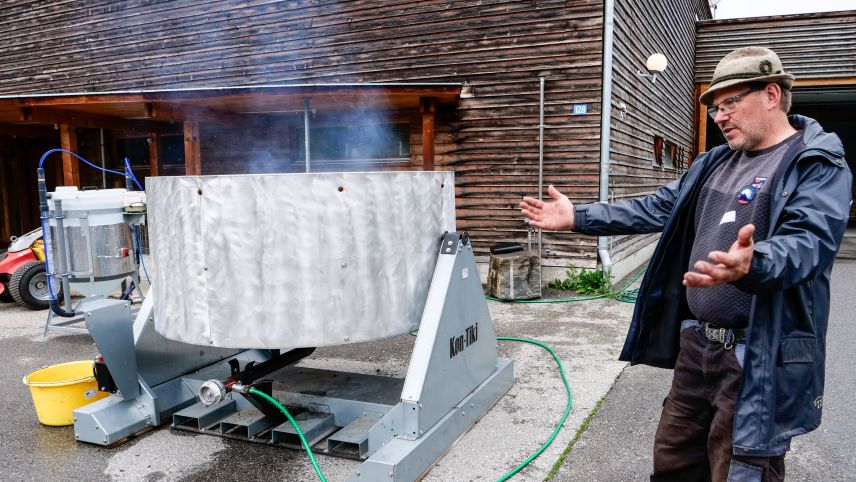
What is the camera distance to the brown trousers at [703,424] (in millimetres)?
2053

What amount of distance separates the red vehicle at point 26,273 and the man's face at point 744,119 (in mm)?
7838

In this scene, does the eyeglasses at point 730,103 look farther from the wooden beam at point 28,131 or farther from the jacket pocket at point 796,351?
the wooden beam at point 28,131

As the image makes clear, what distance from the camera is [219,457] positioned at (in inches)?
134

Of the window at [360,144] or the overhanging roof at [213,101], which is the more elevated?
the overhanging roof at [213,101]

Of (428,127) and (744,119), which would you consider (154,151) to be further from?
(744,119)

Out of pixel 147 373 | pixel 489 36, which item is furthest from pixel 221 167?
pixel 147 373

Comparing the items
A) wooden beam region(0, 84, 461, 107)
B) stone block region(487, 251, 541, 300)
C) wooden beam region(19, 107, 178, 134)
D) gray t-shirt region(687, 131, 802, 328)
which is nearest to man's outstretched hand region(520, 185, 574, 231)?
gray t-shirt region(687, 131, 802, 328)

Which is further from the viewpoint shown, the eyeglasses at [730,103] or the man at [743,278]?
the eyeglasses at [730,103]

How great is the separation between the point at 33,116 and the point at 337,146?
4.56 meters

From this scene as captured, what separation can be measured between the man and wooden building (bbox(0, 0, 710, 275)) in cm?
564

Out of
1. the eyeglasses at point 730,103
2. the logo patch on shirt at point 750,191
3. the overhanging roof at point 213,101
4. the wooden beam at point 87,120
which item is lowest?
the logo patch on shirt at point 750,191

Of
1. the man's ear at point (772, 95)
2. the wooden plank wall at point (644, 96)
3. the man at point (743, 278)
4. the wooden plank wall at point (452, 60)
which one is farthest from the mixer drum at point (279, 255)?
the wooden plank wall at point (644, 96)

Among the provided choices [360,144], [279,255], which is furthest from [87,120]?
[279,255]

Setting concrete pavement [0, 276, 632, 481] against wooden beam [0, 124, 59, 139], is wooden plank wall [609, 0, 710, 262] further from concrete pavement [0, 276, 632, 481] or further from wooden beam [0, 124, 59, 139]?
wooden beam [0, 124, 59, 139]
